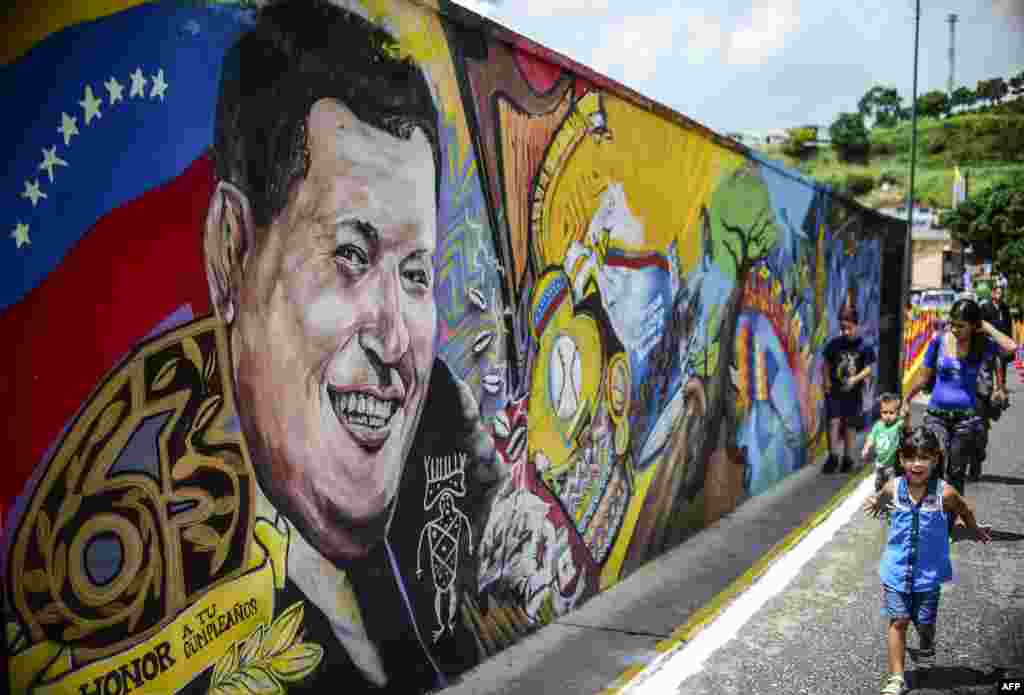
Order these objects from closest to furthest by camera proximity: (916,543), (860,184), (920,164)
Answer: (916,543) → (920,164) → (860,184)

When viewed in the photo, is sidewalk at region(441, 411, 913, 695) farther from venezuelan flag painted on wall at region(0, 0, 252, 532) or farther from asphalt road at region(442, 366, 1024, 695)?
venezuelan flag painted on wall at region(0, 0, 252, 532)

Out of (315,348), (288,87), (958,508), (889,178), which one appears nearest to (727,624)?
(958,508)

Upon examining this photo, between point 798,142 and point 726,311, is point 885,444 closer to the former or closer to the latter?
point 726,311

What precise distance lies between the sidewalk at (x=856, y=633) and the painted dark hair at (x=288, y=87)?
9.65 ft

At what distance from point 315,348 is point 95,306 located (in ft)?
3.46

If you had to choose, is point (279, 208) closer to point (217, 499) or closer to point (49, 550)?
point (217, 499)

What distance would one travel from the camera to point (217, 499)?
10.8 feet

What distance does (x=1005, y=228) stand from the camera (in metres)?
17.8

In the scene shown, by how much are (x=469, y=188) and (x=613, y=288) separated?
185 centimetres

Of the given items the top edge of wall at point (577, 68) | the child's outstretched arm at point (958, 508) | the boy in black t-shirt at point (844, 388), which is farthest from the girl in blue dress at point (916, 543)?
the boy in black t-shirt at point (844, 388)

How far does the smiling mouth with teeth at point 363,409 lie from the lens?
3893mm

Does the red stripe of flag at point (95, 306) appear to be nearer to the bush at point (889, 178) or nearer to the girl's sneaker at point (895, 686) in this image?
the girl's sneaker at point (895, 686)

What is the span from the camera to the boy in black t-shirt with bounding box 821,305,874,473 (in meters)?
11.2

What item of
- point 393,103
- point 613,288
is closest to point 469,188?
point 393,103
